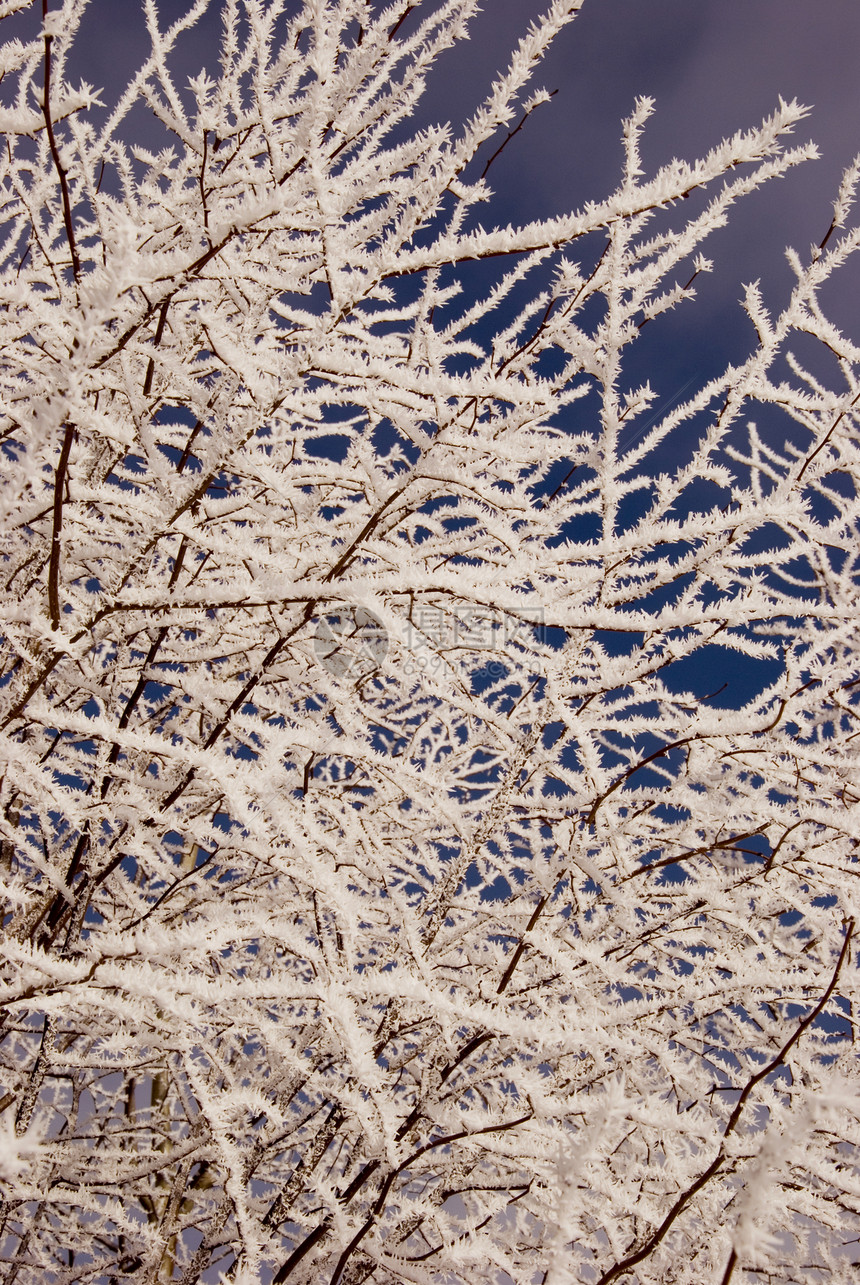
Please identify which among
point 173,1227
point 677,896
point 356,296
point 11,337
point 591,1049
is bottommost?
point 173,1227

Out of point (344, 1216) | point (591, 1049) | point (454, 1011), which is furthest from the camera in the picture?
point (344, 1216)

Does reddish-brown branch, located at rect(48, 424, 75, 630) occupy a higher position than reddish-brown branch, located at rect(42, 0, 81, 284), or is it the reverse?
reddish-brown branch, located at rect(42, 0, 81, 284)

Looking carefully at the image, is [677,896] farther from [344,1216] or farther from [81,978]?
[81,978]

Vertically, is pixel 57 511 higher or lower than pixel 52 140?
lower

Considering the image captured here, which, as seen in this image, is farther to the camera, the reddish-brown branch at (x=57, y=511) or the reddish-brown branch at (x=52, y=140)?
the reddish-brown branch at (x=57, y=511)

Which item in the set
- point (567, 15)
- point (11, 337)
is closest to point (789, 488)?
point (567, 15)

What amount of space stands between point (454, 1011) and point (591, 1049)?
364 millimetres

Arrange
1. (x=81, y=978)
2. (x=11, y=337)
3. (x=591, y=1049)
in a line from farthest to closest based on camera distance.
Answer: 1. (x=11, y=337)
2. (x=591, y=1049)
3. (x=81, y=978)

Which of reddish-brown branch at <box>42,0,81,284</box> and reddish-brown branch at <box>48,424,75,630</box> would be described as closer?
reddish-brown branch at <box>42,0,81,284</box>

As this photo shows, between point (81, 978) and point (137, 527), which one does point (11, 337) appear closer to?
point (137, 527)

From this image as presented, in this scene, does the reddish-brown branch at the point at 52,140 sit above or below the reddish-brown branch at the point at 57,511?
above

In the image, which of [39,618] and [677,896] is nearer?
[39,618]

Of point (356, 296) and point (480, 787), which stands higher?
point (356, 296)

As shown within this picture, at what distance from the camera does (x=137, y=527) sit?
2.07m
